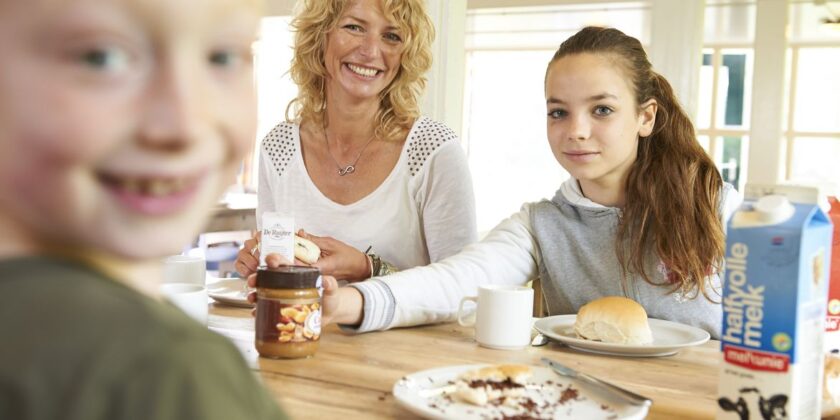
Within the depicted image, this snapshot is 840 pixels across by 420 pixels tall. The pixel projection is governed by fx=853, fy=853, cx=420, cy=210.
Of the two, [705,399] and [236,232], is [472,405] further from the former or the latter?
[236,232]

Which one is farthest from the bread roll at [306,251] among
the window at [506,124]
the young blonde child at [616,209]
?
the window at [506,124]

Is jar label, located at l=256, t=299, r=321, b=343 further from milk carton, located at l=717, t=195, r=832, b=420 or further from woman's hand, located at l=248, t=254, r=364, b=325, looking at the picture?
milk carton, located at l=717, t=195, r=832, b=420

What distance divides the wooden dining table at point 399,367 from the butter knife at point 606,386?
0.04 meters

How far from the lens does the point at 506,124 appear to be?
8352 mm

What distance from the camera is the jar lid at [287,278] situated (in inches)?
48.5

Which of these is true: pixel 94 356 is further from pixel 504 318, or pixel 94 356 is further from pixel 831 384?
pixel 504 318

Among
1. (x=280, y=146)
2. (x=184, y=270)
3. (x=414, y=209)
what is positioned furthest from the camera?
(x=280, y=146)

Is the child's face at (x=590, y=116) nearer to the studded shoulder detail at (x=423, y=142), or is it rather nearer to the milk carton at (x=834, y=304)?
the studded shoulder detail at (x=423, y=142)

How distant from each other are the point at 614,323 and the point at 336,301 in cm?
47

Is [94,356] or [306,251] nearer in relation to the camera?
[94,356]

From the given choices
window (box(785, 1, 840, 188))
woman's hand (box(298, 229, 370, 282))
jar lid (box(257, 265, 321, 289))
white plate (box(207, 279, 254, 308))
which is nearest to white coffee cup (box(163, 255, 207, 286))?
white plate (box(207, 279, 254, 308))

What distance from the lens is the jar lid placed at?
4.04 ft

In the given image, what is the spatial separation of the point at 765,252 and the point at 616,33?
45.6 inches

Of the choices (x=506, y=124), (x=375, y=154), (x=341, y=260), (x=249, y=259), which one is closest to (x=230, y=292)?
Result: (x=249, y=259)
